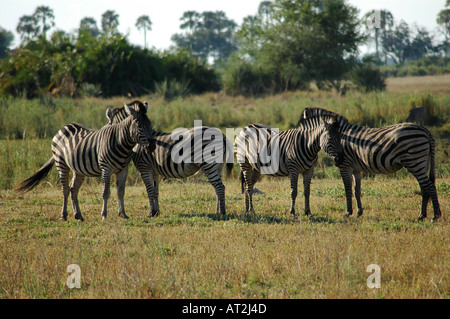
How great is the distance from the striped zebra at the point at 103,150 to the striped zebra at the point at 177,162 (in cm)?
47

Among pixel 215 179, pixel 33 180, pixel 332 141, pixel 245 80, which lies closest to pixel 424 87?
pixel 245 80

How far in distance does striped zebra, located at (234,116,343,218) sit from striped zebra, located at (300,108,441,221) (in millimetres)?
492

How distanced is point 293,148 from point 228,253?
3.59m

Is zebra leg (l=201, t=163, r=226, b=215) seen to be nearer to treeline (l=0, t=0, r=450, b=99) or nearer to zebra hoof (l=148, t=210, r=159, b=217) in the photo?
zebra hoof (l=148, t=210, r=159, b=217)

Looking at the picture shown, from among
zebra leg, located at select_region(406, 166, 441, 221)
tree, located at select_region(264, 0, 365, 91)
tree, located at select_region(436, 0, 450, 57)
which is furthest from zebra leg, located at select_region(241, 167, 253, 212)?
tree, located at select_region(436, 0, 450, 57)

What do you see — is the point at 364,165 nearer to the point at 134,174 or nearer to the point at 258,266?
the point at 258,266

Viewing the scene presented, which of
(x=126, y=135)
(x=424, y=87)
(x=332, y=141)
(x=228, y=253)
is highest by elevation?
(x=424, y=87)

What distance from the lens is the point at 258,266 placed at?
6398 millimetres

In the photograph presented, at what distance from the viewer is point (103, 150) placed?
9.40m

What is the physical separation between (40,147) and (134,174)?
10.8 ft

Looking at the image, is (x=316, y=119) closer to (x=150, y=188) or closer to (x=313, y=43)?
(x=150, y=188)

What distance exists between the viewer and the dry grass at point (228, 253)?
5613mm

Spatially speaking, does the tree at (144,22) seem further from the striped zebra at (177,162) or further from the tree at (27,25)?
the striped zebra at (177,162)

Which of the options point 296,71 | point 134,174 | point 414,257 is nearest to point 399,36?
point 296,71
